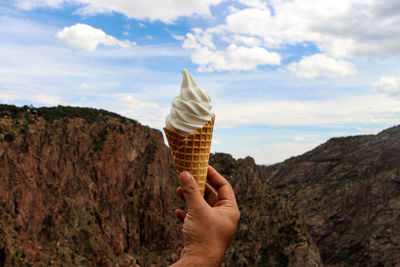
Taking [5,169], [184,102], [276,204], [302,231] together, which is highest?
[184,102]

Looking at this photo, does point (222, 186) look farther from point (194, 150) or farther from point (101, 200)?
point (101, 200)

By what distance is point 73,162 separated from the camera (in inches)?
1820

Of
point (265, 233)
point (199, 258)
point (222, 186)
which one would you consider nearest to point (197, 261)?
point (199, 258)

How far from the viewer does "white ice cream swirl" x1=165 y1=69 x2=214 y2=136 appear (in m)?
5.84

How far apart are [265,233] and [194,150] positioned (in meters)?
53.2

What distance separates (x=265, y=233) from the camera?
181ft

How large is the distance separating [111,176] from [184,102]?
161 feet

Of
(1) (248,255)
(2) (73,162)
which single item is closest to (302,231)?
(1) (248,255)

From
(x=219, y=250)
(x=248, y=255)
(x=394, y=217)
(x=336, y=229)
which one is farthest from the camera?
(x=336, y=229)

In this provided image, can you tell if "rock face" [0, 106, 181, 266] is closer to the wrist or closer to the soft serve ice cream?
the soft serve ice cream

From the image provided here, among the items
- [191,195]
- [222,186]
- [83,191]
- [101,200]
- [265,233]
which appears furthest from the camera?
[265,233]

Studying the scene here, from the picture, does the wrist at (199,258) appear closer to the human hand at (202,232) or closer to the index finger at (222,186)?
the human hand at (202,232)

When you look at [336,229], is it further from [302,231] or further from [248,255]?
[248,255]

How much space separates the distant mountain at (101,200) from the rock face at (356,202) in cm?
2334
